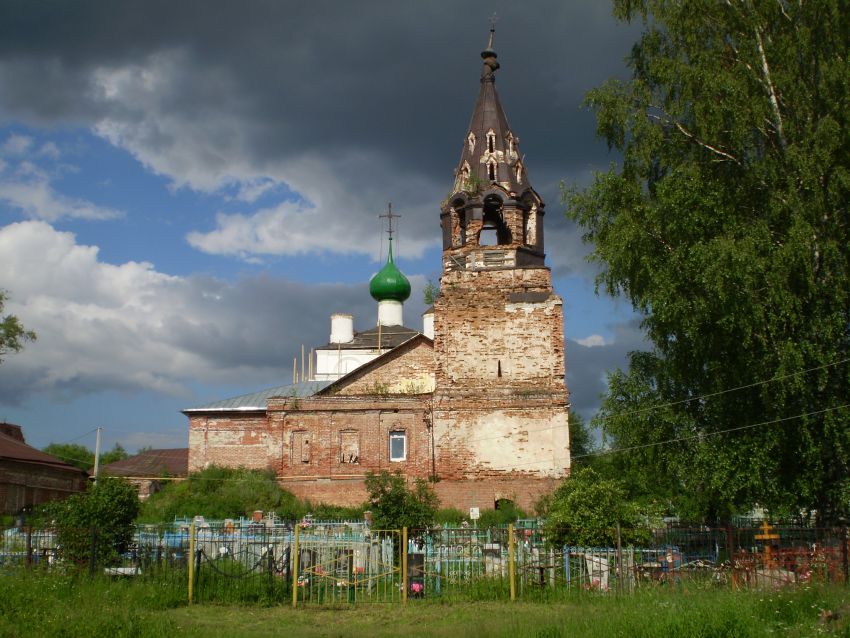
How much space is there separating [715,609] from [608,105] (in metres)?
11.2

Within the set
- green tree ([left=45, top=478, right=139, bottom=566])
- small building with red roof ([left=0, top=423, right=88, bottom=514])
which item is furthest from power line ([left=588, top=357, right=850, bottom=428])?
small building with red roof ([left=0, top=423, right=88, bottom=514])

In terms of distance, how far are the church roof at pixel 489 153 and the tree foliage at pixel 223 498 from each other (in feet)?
36.9

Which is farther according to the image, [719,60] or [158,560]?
[719,60]

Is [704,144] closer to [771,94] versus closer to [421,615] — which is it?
[771,94]

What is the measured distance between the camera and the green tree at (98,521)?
15156 mm

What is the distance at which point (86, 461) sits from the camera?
6438 cm

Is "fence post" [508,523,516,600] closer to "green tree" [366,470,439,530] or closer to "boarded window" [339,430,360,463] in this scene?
"green tree" [366,470,439,530]

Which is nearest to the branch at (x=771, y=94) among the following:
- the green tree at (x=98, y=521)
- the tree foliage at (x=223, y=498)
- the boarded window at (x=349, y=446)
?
the green tree at (x=98, y=521)

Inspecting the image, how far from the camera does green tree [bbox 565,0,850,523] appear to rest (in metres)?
15.4

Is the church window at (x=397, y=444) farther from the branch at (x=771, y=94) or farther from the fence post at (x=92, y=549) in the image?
the branch at (x=771, y=94)

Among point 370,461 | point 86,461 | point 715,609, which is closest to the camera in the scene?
point 715,609

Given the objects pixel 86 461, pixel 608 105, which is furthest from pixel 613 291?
pixel 86 461

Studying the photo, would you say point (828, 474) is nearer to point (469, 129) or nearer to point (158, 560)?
point (158, 560)

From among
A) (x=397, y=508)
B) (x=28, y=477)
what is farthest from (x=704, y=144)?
(x=28, y=477)
